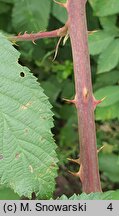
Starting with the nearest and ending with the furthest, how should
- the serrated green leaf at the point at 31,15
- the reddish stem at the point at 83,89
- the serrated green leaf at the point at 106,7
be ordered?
the reddish stem at the point at 83,89, the serrated green leaf at the point at 106,7, the serrated green leaf at the point at 31,15

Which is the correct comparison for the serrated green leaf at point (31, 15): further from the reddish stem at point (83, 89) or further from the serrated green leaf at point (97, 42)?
the reddish stem at point (83, 89)

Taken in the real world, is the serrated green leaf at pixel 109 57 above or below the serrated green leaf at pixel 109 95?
above

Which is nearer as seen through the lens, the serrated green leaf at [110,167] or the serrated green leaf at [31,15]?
the serrated green leaf at [31,15]

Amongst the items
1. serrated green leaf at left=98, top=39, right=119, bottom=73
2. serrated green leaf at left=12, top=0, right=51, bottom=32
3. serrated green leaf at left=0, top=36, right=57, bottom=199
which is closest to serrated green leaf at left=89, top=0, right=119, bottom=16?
serrated green leaf at left=98, top=39, right=119, bottom=73

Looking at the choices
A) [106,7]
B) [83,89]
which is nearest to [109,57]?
[106,7]

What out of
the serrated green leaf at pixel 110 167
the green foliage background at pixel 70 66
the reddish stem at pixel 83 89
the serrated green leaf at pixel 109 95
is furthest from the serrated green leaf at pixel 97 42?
the reddish stem at pixel 83 89

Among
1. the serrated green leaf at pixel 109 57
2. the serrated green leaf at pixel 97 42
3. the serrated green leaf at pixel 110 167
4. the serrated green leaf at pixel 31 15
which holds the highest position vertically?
the serrated green leaf at pixel 31 15

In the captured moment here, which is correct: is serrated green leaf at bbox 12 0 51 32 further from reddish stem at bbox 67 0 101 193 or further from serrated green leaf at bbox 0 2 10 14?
reddish stem at bbox 67 0 101 193
